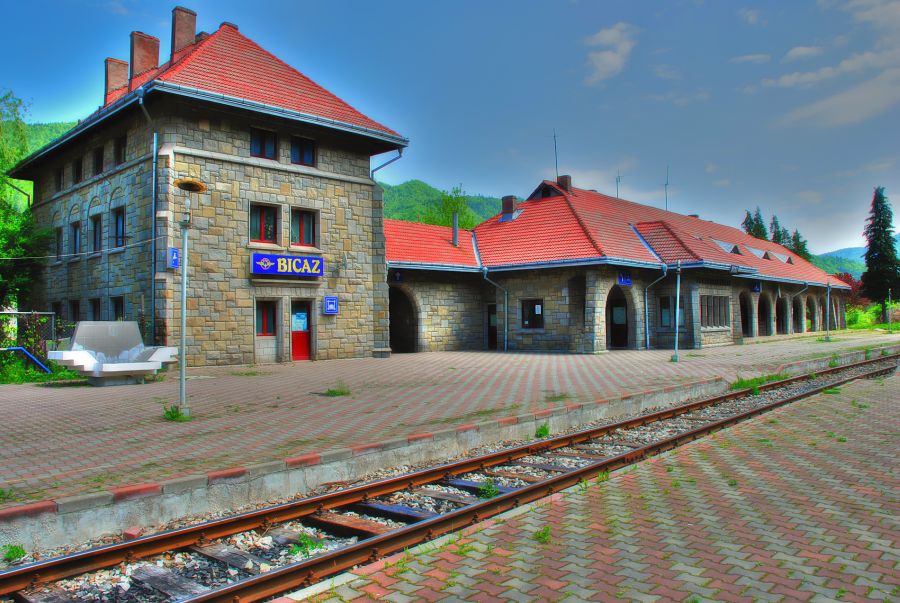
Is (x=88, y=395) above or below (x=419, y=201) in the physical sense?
below

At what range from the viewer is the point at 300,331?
20500mm

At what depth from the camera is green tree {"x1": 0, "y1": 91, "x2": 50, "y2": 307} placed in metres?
23.9

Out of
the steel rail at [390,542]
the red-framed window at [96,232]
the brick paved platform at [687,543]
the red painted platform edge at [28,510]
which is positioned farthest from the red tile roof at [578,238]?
the red painted platform edge at [28,510]

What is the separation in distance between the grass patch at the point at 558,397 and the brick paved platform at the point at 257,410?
0.02 metres

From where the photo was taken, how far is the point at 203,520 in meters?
5.66

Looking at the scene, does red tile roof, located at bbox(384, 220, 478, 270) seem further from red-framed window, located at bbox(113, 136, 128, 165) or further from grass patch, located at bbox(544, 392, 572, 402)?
grass patch, located at bbox(544, 392, 572, 402)

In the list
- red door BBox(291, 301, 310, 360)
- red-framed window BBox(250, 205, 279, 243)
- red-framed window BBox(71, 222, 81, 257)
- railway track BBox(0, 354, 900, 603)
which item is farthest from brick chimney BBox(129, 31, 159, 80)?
railway track BBox(0, 354, 900, 603)

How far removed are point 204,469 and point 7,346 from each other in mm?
12707

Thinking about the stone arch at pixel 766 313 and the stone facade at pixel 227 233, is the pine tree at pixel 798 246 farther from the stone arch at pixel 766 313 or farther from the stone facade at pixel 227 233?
the stone facade at pixel 227 233

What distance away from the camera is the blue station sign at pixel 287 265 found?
62.2 feet

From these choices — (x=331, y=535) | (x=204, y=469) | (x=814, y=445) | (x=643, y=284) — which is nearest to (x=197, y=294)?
(x=204, y=469)

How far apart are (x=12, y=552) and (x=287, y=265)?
1530cm

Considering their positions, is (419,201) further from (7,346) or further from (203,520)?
(203,520)

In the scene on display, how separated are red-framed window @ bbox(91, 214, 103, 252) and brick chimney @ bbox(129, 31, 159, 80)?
19.5 ft
